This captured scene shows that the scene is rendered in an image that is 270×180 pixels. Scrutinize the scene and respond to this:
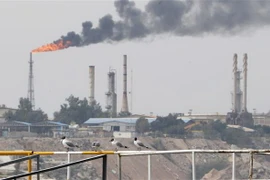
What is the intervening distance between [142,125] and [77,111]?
1228 centimetres

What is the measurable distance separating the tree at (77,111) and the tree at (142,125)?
8115mm

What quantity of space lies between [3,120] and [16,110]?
195 inches

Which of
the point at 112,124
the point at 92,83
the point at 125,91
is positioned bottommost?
the point at 112,124

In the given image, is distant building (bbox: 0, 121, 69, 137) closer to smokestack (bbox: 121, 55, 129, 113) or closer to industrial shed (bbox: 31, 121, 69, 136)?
industrial shed (bbox: 31, 121, 69, 136)

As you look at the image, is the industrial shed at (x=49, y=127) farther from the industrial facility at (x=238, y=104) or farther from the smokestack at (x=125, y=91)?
the industrial facility at (x=238, y=104)

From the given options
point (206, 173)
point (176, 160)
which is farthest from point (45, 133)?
point (206, 173)

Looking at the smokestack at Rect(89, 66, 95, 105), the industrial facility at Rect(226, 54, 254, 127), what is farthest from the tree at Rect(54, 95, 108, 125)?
the industrial facility at Rect(226, 54, 254, 127)

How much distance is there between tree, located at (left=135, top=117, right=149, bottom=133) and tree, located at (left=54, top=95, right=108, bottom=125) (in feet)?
26.6

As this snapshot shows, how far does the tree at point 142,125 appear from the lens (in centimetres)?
16338

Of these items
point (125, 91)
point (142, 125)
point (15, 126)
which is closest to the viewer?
point (15, 126)

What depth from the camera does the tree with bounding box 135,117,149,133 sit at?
163 m

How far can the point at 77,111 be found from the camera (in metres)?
172

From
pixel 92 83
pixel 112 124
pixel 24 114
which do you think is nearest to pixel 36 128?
pixel 24 114

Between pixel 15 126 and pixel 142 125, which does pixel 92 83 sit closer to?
pixel 142 125
